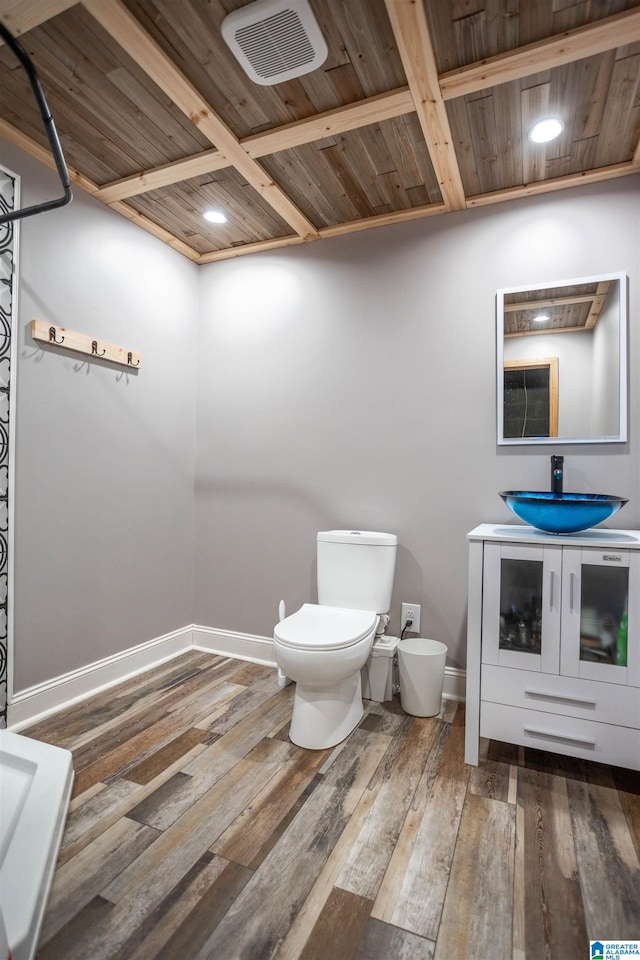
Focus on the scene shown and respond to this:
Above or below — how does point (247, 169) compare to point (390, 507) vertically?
above

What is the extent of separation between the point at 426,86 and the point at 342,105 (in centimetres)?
32

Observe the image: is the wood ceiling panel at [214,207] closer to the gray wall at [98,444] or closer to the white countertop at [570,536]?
the gray wall at [98,444]

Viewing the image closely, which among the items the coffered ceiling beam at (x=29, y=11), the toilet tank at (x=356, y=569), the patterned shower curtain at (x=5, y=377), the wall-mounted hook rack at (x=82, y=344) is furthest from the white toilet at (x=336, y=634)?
the coffered ceiling beam at (x=29, y=11)

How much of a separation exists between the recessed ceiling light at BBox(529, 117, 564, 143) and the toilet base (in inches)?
90.4

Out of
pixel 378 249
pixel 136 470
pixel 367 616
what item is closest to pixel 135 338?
pixel 136 470

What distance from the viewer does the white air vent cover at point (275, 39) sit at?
1437 millimetres

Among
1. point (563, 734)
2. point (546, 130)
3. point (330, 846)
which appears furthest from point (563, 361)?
point (330, 846)

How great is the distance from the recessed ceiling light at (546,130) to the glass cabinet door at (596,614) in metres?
1.62

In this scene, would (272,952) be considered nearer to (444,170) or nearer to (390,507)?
(390,507)

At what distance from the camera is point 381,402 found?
2.61 meters

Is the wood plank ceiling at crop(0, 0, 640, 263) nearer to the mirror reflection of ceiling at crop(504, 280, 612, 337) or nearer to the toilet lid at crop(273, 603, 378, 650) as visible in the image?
the mirror reflection of ceiling at crop(504, 280, 612, 337)

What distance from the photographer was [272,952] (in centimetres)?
110

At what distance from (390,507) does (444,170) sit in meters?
1.57

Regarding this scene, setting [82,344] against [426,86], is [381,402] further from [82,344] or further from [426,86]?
[82,344]
